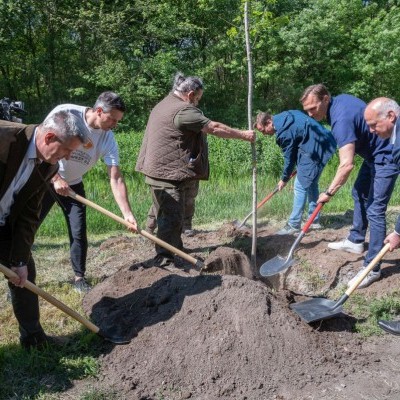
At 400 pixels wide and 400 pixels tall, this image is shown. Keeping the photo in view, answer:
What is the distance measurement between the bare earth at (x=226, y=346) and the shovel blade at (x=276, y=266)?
1.96 ft

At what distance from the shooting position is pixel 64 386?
3.21 meters

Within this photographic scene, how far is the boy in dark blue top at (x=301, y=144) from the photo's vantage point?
616 centimetres

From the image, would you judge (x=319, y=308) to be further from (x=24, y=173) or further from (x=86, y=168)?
(x=24, y=173)

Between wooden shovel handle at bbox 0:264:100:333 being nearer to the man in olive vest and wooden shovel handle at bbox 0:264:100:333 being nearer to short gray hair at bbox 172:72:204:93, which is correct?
the man in olive vest

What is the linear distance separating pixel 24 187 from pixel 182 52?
1761 cm

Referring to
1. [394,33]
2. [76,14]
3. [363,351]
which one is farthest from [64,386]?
[394,33]

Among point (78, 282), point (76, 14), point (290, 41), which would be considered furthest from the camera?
point (290, 41)

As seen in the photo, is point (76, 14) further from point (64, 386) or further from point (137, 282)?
point (64, 386)

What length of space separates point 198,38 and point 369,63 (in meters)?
7.22

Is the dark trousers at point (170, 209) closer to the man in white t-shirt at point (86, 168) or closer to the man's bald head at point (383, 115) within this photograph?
the man in white t-shirt at point (86, 168)

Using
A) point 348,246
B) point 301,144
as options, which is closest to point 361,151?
point 348,246

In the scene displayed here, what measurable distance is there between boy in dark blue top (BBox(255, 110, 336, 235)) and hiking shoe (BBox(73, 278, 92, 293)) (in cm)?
270

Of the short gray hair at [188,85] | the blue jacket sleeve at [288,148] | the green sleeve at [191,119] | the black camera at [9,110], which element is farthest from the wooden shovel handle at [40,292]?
the blue jacket sleeve at [288,148]

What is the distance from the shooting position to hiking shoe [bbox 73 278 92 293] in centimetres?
467
